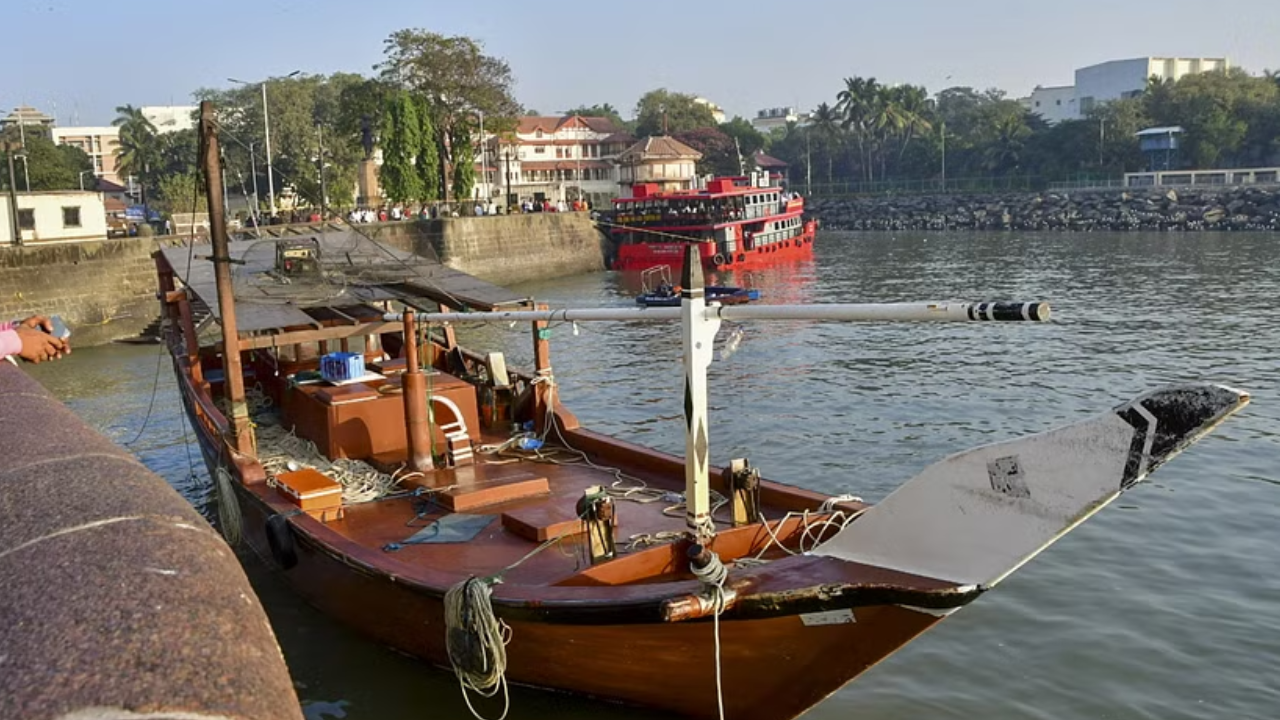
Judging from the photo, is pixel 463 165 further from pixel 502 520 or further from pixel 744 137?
pixel 502 520

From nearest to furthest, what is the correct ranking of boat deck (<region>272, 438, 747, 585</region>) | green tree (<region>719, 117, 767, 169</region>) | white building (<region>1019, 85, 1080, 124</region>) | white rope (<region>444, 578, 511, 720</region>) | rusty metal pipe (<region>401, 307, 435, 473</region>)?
white rope (<region>444, 578, 511, 720</region>)
boat deck (<region>272, 438, 747, 585</region>)
rusty metal pipe (<region>401, 307, 435, 473</region>)
green tree (<region>719, 117, 767, 169</region>)
white building (<region>1019, 85, 1080, 124</region>)

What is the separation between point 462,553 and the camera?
8195 mm

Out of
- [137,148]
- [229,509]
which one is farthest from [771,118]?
[229,509]

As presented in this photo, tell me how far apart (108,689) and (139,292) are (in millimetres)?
33692

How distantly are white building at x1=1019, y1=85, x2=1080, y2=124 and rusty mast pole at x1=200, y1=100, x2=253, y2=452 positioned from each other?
399ft

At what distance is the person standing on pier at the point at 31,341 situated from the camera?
3645 mm

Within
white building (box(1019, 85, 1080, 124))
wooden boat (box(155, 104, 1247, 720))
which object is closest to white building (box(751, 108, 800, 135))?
white building (box(1019, 85, 1080, 124))

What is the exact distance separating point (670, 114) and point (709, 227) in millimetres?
44232

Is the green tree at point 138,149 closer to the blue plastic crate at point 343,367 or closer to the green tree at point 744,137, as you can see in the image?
the green tree at point 744,137

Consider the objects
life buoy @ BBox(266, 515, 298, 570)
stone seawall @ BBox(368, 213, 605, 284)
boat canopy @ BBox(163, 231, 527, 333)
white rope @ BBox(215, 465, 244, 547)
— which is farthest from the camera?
stone seawall @ BBox(368, 213, 605, 284)

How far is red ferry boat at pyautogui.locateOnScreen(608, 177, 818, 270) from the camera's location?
51750 mm

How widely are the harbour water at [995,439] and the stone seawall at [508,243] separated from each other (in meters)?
9.23

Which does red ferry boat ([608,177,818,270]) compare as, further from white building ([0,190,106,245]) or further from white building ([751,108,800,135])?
white building ([751,108,800,135])

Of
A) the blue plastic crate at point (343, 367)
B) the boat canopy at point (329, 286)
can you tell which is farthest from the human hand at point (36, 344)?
the blue plastic crate at point (343, 367)
